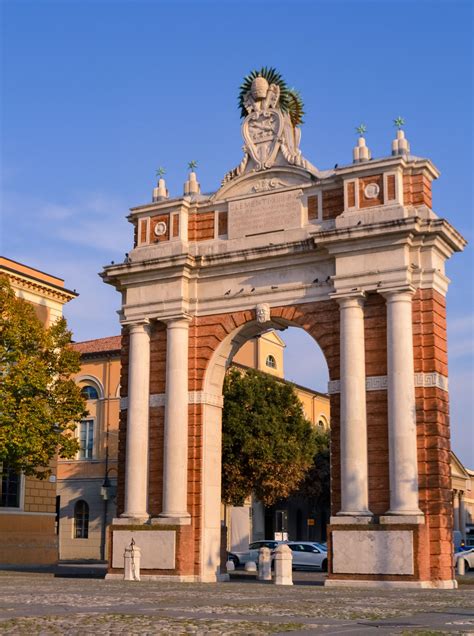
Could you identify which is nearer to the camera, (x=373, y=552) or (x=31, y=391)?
(x=373, y=552)

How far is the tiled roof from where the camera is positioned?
5544cm

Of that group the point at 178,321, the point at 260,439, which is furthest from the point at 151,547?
the point at 260,439

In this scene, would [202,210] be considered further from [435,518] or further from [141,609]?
[141,609]

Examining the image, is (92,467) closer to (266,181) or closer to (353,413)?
(266,181)

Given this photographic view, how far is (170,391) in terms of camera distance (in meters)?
28.0

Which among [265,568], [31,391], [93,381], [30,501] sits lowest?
[265,568]

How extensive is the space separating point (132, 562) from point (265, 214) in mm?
11061

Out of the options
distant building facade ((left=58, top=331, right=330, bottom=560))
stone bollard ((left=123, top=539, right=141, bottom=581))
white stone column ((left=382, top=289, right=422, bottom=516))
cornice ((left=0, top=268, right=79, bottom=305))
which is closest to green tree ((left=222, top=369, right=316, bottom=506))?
cornice ((left=0, top=268, right=79, bottom=305))

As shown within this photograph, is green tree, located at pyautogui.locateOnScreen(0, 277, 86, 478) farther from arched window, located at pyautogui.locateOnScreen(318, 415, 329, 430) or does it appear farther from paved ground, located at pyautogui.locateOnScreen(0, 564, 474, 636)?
arched window, located at pyautogui.locateOnScreen(318, 415, 329, 430)

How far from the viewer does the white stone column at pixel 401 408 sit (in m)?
24.0

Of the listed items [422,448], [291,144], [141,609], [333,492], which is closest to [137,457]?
[333,492]

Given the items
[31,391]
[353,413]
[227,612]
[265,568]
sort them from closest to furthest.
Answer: [227,612] < [353,413] < [265,568] < [31,391]

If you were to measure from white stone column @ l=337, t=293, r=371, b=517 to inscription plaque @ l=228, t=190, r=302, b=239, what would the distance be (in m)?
3.51

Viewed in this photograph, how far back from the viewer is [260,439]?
140 ft
